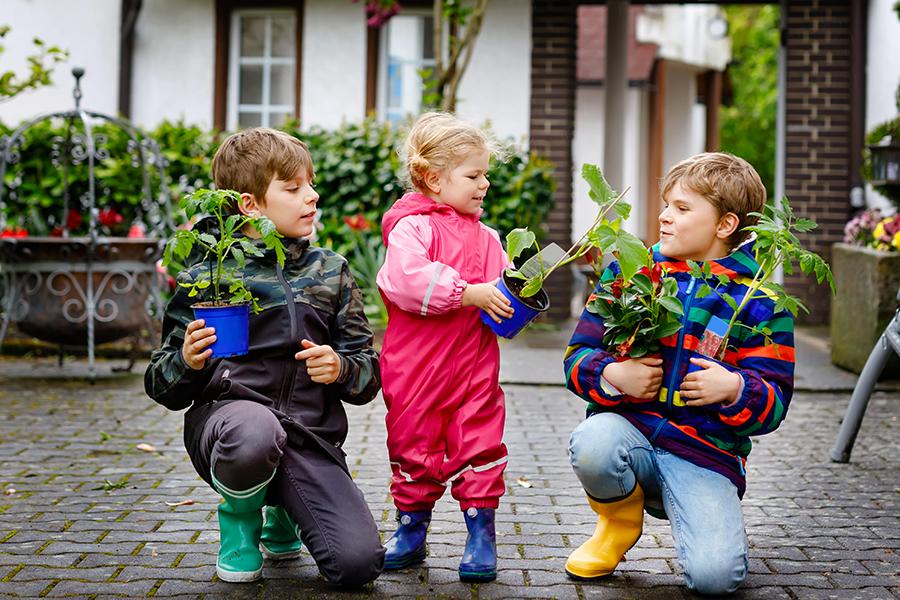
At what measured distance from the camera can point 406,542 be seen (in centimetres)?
370

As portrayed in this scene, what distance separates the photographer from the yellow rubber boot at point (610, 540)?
3617 mm

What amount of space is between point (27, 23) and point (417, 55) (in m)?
3.70

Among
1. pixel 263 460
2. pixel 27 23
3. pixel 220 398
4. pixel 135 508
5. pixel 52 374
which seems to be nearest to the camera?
pixel 263 460

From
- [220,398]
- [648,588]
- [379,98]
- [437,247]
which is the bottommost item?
[648,588]

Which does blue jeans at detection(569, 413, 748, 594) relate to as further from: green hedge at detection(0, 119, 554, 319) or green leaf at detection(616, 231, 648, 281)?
green hedge at detection(0, 119, 554, 319)

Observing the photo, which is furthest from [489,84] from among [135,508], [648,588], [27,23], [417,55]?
[648,588]

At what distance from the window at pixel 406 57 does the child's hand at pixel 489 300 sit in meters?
9.19

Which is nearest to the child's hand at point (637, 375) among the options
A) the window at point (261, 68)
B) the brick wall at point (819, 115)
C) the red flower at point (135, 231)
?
the red flower at point (135, 231)

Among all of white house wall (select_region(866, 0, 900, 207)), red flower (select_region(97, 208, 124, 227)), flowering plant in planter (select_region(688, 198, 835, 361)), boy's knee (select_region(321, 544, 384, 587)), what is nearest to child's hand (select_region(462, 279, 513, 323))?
flowering plant in planter (select_region(688, 198, 835, 361))

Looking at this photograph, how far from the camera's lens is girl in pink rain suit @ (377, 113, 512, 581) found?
3611 millimetres

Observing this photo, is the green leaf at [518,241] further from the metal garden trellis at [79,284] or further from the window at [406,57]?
the window at [406,57]

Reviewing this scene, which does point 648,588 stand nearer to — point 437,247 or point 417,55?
point 437,247

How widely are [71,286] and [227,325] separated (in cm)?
442

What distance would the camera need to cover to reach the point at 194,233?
3432 mm
